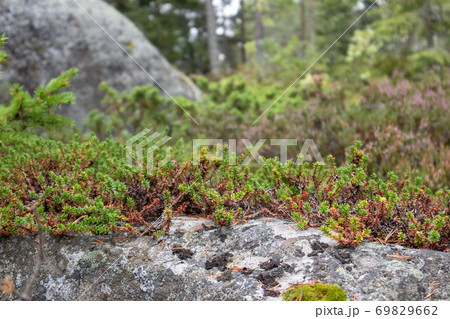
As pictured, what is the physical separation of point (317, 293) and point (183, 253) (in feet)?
2.72

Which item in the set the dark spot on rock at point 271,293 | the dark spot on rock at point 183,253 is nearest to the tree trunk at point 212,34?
the dark spot on rock at point 183,253

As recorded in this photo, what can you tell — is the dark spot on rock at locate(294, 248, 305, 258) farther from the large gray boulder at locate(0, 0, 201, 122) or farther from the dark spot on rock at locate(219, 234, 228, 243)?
the large gray boulder at locate(0, 0, 201, 122)

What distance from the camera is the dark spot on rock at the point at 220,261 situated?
2156 millimetres

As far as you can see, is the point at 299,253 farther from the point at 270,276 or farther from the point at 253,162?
the point at 253,162

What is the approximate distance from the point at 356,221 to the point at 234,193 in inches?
32.9

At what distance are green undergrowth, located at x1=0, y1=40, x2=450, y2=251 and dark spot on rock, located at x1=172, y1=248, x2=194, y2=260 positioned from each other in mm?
160

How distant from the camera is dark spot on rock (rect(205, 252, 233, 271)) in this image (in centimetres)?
216

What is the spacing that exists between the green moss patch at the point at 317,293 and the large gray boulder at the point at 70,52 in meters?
6.88

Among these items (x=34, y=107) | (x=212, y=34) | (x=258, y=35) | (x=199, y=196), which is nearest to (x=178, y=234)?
(x=199, y=196)

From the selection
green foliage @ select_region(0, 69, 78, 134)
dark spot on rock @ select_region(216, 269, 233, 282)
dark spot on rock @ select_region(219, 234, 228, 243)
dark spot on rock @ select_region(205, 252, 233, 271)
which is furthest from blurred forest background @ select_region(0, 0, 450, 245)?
dark spot on rock @ select_region(216, 269, 233, 282)

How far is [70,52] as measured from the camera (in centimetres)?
809

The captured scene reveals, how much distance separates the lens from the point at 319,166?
2.65 m

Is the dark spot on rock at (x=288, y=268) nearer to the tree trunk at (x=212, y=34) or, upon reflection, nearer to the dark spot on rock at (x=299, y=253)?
the dark spot on rock at (x=299, y=253)
